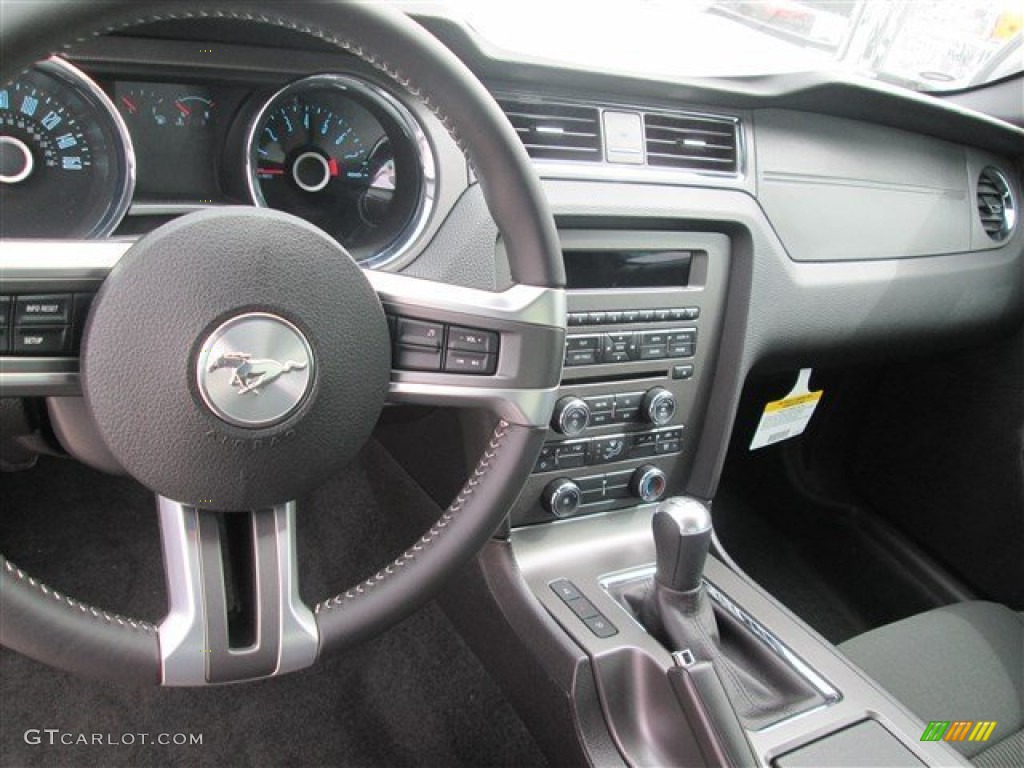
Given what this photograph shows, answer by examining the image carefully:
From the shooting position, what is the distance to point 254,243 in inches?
26.2

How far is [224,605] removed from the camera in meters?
0.71

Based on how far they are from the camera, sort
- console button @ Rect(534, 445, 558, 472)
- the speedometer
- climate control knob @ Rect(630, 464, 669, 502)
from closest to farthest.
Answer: the speedometer, console button @ Rect(534, 445, 558, 472), climate control knob @ Rect(630, 464, 669, 502)

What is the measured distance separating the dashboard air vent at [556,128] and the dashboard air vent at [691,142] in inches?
4.0

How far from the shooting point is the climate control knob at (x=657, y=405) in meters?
1.24

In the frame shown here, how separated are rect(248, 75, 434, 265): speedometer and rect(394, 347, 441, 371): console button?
0.25 metres

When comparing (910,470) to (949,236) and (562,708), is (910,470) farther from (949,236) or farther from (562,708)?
(562,708)

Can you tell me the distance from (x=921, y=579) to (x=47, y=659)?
68.6 inches

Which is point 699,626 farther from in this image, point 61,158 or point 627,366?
point 61,158

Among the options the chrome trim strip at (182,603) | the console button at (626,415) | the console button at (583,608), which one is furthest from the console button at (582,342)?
the chrome trim strip at (182,603)

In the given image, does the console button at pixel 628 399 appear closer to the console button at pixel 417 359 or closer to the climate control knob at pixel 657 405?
the climate control knob at pixel 657 405

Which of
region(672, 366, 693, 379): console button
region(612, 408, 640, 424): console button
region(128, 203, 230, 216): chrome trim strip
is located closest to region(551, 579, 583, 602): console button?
region(612, 408, 640, 424): console button

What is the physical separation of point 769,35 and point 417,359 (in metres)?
1.26

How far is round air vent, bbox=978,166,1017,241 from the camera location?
1.74 metres

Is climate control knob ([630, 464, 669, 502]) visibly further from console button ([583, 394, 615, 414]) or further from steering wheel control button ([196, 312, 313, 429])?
steering wheel control button ([196, 312, 313, 429])
